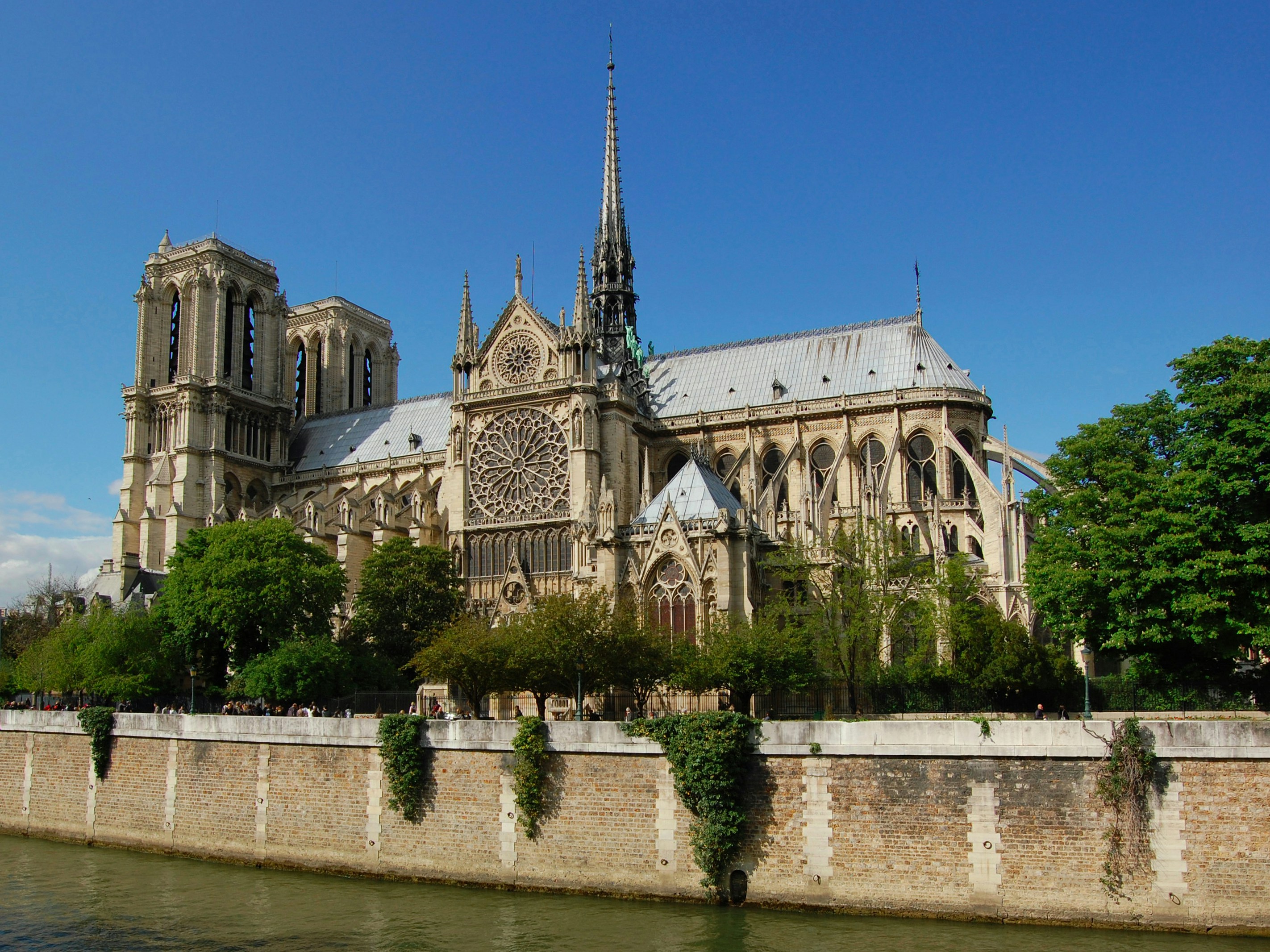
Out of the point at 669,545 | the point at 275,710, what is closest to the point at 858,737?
the point at 669,545

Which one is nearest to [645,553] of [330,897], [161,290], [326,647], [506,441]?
[326,647]

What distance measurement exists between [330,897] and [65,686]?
2410 centimetres

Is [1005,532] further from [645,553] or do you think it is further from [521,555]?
[521,555]

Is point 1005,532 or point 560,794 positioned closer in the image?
point 560,794

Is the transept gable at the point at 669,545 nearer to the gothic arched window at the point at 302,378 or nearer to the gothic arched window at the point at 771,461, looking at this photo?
the gothic arched window at the point at 771,461

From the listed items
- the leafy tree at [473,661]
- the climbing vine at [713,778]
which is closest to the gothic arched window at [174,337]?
the leafy tree at [473,661]

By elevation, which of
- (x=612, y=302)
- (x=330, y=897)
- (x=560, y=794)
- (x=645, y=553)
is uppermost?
(x=612, y=302)

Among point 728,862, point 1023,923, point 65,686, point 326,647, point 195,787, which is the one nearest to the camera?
point 1023,923

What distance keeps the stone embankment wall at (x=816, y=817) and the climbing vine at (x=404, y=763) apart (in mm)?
260

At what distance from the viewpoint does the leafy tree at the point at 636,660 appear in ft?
119

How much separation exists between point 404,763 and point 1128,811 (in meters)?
16.0

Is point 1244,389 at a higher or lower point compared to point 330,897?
higher

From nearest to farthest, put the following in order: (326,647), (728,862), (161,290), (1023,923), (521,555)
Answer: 1. (1023,923)
2. (728,862)
3. (326,647)
4. (521,555)
5. (161,290)

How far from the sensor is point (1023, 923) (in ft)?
79.3
